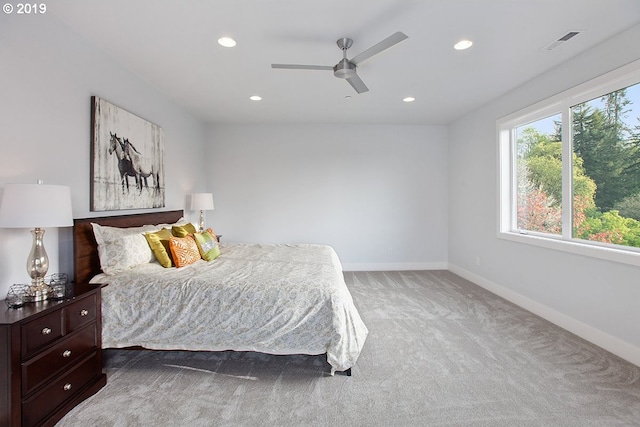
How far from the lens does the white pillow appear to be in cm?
247

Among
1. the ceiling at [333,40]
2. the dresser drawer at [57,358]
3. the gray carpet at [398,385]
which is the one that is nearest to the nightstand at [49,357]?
the dresser drawer at [57,358]

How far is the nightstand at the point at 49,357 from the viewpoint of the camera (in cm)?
150

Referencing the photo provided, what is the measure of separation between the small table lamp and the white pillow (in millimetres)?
568

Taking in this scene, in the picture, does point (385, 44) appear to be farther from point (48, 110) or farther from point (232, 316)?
point (48, 110)

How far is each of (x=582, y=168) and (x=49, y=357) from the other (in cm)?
460

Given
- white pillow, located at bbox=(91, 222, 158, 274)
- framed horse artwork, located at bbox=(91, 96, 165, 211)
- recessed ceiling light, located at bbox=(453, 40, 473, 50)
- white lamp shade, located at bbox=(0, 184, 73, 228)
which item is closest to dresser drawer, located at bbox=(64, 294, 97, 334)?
white pillow, located at bbox=(91, 222, 158, 274)

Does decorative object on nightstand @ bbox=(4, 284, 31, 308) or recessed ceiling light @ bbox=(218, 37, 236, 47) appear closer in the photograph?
decorative object on nightstand @ bbox=(4, 284, 31, 308)

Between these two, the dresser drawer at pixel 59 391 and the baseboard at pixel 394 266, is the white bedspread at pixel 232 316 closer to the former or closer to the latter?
the dresser drawer at pixel 59 391

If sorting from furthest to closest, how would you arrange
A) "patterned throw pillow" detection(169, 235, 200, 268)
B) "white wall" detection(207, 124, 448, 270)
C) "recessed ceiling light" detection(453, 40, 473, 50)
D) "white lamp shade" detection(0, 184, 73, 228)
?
"white wall" detection(207, 124, 448, 270) < "patterned throw pillow" detection(169, 235, 200, 268) < "recessed ceiling light" detection(453, 40, 473, 50) < "white lamp shade" detection(0, 184, 73, 228)

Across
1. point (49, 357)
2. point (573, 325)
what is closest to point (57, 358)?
point (49, 357)

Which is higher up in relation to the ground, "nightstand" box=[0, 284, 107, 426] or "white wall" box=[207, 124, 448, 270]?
"white wall" box=[207, 124, 448, 270]

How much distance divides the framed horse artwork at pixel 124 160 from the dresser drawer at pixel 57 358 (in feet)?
4.01

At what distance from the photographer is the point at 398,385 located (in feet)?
6.92

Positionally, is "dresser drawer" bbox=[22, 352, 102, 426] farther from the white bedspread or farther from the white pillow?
the white pillow
